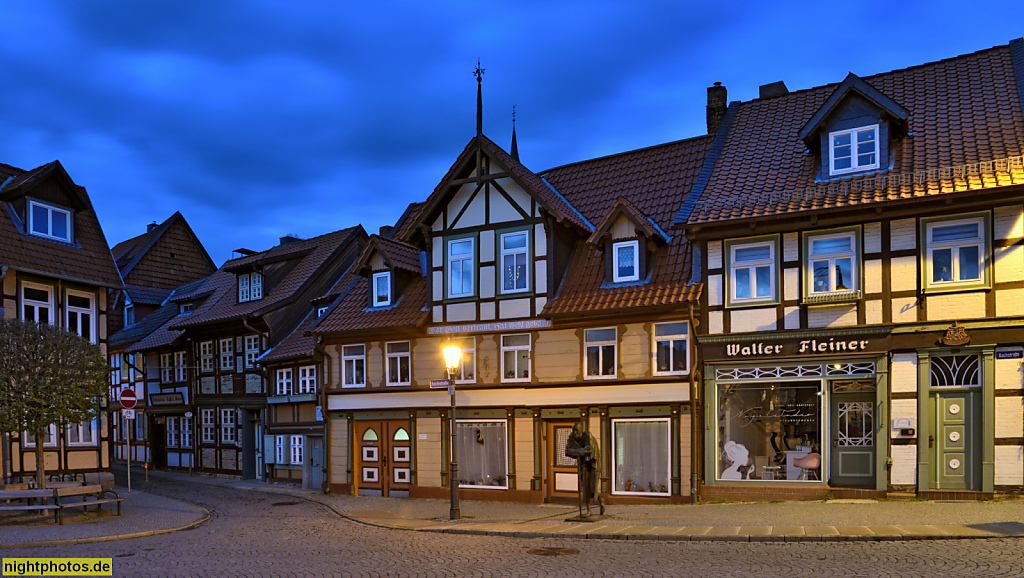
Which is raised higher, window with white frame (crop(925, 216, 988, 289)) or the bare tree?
window with white frame (crop(925, 216, 988, 289))

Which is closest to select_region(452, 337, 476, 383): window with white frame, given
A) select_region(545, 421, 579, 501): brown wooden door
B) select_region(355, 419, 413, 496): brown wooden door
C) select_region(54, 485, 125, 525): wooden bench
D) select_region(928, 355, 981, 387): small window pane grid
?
select_region(355, 419, 413, 496): brown wooden door

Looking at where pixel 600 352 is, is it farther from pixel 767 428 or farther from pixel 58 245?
pixel 58 245

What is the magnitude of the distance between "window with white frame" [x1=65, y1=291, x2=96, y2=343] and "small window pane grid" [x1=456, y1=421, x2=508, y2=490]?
11.7 m

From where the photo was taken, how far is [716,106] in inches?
1028

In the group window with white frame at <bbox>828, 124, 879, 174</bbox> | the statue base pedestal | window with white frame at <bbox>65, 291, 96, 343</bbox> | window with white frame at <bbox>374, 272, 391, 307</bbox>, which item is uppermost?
window with white frame at <bbox>828, 124, 879, 174</bbox>

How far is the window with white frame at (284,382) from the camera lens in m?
32.0

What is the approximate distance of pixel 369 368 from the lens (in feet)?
87.5

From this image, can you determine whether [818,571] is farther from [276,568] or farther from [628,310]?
[628,310]

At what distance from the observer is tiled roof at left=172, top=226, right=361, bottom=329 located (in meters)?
35.0

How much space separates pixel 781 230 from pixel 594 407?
644 centimetres

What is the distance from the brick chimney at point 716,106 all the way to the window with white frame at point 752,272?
6391mm

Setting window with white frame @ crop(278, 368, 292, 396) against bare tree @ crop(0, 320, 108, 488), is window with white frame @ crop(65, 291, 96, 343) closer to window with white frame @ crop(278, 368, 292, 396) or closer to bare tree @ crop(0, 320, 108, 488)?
bare tree @ crop(0, 320, 108, 488)

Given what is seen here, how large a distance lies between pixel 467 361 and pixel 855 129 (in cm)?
1173

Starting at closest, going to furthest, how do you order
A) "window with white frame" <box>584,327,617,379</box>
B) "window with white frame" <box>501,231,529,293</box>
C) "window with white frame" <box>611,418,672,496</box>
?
"window with white frame" <box>611,418,672,496</box>
"window with white frame" <box>584,327,617,379</box>
"window with white frame" <box>501,231,529,293</box>
